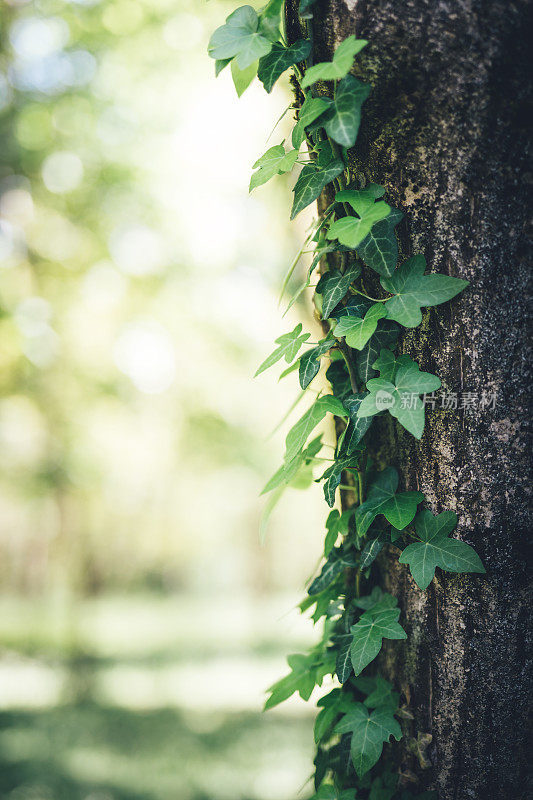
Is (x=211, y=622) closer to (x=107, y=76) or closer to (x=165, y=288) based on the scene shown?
(x=165, y=288)

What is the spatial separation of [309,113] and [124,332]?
5342 millimetres

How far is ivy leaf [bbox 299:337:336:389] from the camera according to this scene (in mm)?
944

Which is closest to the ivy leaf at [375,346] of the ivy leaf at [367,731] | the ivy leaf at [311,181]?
the ivy leaf at [311,181]

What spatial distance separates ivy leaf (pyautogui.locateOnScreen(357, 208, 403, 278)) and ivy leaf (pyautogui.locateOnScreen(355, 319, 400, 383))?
0.09m

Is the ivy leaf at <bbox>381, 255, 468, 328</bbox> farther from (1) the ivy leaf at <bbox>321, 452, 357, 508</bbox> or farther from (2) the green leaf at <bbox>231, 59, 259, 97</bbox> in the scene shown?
(2) the green leaf at <bbox>231, 59, 259, 97</bbox>

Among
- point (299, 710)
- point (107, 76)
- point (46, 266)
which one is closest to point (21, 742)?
point (299, 710)

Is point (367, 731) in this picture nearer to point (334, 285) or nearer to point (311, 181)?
point (334, 285)

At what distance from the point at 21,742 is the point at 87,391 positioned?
3086 mm

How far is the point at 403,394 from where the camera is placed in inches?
32.4

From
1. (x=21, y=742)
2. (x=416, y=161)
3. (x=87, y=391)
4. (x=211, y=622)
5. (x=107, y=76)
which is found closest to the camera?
(x=416, y=161)

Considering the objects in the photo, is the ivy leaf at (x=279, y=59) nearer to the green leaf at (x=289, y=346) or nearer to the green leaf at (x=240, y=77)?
the green leaf at (x=240, y=77)

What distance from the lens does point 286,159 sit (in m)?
0.91

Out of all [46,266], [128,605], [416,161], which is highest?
[46,266]

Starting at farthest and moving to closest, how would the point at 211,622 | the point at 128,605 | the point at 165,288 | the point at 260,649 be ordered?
1. the point at 128,605
2. the point at 211,622
3. the point at 260,649
4. the point at 165,288
